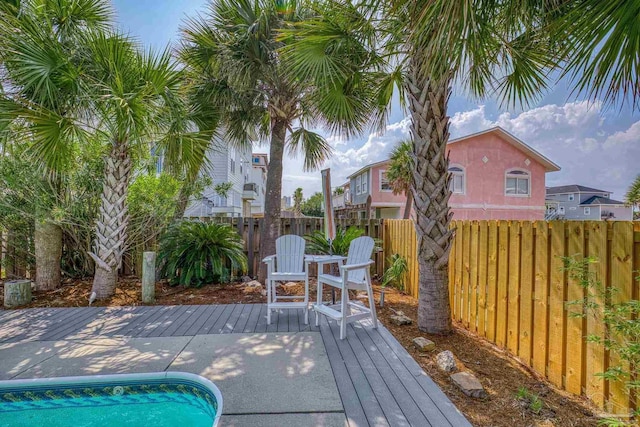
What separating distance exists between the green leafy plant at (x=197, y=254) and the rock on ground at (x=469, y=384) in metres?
4.54

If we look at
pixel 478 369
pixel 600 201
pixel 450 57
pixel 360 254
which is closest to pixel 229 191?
pixel 360 254

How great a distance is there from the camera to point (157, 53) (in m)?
4.55

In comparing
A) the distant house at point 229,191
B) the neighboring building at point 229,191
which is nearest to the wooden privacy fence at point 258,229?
the distant house at point 229,191

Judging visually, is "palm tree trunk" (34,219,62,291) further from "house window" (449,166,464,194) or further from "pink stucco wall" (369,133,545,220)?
"house window" (449,166,464,194)

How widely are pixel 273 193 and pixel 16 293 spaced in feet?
14.2

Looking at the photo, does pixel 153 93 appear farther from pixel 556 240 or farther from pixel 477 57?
pixel 556 240

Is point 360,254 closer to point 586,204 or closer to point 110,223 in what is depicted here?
point 110,223

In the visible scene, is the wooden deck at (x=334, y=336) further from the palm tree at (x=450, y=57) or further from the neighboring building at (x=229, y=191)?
the neighboring building at (x=229, y=191)

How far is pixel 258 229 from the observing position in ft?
23.9

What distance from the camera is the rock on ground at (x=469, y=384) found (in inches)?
97.2

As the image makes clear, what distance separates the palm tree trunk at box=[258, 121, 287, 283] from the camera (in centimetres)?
636

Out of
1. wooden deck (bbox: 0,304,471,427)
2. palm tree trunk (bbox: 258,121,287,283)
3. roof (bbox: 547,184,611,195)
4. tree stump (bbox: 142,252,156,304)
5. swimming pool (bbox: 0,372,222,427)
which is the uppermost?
roof (bbox: 547,184,611,195)

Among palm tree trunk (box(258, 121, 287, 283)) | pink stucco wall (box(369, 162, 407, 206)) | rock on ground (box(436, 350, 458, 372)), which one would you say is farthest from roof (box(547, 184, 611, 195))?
rock on ground (box(436, 350, 458, 372))

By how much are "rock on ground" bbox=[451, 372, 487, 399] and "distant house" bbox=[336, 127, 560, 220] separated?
47.2 ft
